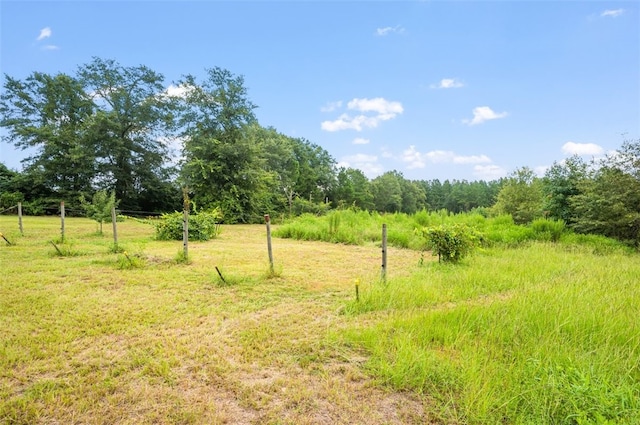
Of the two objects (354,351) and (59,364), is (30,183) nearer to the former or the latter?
(59,364)

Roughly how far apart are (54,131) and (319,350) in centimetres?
2598

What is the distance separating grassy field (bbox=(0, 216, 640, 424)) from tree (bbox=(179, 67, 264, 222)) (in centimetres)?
1404

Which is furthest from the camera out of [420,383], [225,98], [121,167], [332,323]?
[121,167]

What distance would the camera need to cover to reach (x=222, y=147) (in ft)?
61.4

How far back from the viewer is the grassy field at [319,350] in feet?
6.71

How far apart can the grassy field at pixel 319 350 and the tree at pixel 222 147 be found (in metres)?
14.0

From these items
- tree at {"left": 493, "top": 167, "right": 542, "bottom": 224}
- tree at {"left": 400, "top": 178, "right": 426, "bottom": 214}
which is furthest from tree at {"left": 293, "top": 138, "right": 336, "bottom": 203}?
tree at {"left": 493, "top": 167, "right": 542, "bottom": 224}

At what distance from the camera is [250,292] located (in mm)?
4551

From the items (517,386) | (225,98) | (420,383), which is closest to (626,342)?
(517,386)

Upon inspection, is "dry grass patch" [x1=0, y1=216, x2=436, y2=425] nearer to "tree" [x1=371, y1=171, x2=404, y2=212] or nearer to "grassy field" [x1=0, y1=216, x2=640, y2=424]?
"grassy field" [x1=0, y1=216, x2=640, y2=424]

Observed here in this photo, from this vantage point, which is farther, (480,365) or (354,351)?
(354,351)

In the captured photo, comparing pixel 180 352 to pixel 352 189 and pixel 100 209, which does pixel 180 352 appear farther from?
pixel 352 189

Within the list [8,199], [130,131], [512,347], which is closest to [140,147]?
[130,131]

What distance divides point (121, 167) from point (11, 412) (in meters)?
23.8
